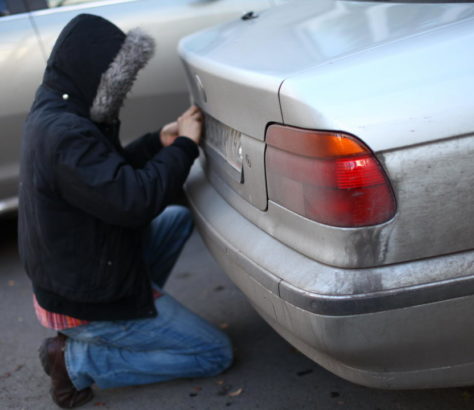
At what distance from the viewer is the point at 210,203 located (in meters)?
2.74

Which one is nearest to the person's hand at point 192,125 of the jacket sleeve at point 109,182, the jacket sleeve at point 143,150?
the jacket sleeve at point 109,182

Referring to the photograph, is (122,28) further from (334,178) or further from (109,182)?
(334,178)

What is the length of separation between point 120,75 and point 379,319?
4.37 feet

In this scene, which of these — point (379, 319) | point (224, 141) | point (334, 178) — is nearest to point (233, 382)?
point (224, 141)

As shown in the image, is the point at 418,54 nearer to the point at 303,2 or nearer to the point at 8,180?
the point at 303,2

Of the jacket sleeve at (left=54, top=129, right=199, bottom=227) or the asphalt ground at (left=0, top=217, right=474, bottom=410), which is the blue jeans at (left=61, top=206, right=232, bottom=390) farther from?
the jacket sleeve at (left=54, top=129, right=199, bottom=227)

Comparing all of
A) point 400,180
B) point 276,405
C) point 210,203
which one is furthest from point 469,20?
point 276,405

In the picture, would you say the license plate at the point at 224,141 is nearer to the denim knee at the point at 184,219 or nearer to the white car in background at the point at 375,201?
the white car in background at the point at 375,201

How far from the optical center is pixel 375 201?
6.17 feet

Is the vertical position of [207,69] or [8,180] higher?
[207,69]

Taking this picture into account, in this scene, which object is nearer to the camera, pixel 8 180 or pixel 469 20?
pixel 469 20

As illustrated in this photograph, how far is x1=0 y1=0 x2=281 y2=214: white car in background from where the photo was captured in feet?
13.6

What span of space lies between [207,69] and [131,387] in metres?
1.36

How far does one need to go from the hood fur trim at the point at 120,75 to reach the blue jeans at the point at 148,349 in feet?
2.48
